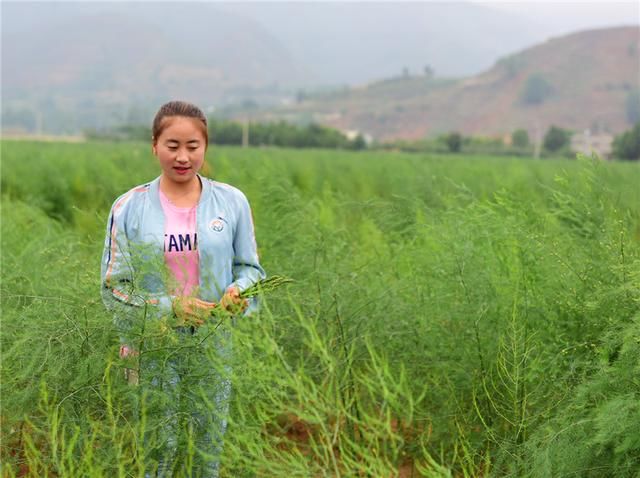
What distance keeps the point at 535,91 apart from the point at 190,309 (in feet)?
324

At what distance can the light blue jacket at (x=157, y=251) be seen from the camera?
2.03 m

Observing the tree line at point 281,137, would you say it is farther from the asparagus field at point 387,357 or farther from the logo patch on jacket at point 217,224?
the logo patch on jacket at point 217,224

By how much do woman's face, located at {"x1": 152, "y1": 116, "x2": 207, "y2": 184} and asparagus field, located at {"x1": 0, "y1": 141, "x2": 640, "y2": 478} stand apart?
39cm

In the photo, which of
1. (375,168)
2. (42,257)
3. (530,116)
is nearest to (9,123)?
(530,116)

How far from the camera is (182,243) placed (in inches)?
89.0

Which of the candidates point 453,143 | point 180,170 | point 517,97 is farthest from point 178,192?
point 517,97

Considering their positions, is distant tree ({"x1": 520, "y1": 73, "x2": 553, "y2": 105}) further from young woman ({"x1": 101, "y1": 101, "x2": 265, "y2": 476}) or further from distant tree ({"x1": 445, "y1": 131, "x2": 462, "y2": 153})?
young woman ({"x1": 101, "y1": 101, "x2": 265, "y2": 476})

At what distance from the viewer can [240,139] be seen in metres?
44.8

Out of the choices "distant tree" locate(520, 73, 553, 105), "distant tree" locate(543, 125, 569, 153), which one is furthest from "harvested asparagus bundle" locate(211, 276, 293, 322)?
"distant tree" locate(520, 73, 553, 105)

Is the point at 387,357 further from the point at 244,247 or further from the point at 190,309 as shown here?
the point at 190,309

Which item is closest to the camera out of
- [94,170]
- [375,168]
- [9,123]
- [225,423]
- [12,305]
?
[225,423]

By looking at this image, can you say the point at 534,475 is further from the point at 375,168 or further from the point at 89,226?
the point at 375,168

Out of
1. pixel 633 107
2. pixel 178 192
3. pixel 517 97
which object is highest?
pixel 517 97

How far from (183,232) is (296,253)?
3.73ft
